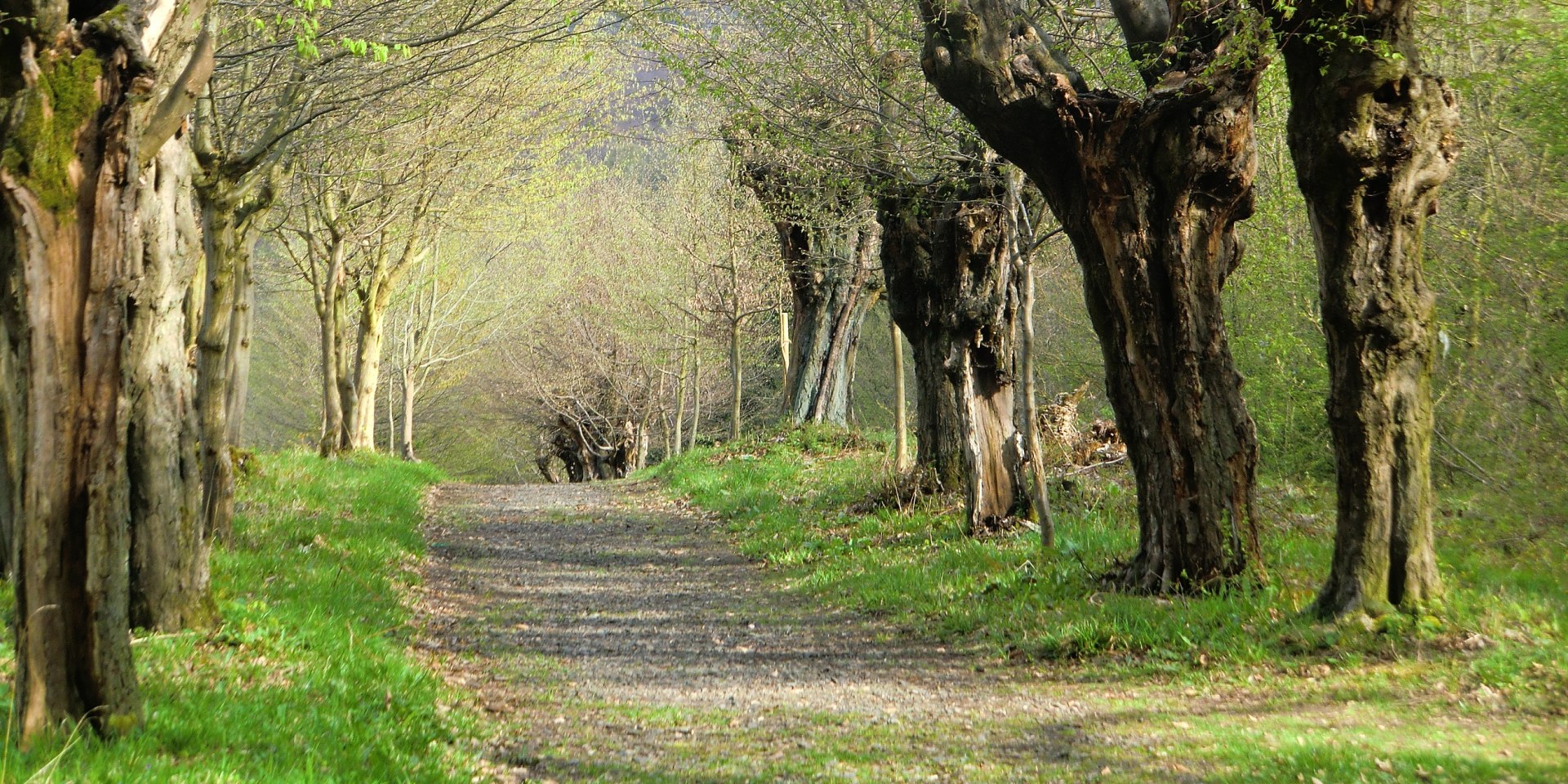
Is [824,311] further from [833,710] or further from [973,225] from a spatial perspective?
[833,710]

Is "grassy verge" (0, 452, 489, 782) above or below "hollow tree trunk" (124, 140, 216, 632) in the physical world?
below

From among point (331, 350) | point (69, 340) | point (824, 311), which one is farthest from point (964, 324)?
point (331, 350)

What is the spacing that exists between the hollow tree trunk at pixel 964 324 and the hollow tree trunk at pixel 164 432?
746 cm

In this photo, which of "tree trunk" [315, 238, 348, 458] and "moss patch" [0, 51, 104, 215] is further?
"tree trunk" [315, 238, 348, 458]

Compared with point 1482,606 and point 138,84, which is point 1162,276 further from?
point 138,84

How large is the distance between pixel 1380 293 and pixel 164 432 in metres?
7.73

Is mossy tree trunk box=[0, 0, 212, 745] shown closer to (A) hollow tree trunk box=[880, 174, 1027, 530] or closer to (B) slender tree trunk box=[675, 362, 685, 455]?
(A) hollow tree trunk box=[880, 174, 1027, 530]

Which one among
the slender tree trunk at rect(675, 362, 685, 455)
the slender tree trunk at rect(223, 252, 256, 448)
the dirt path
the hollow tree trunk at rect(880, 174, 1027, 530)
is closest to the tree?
the hollow tree trunk at rect(880, 174, 1027, 530)

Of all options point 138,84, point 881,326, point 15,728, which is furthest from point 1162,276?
point 881,326

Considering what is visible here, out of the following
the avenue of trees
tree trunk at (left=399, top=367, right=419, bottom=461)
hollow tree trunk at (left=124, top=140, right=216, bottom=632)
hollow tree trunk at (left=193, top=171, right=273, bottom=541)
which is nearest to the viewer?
the avenue of trees

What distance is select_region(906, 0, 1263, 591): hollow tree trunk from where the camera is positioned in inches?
341

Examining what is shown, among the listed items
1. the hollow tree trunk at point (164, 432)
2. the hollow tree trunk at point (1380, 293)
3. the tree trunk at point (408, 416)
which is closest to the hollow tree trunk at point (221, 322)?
the hollow tree trunk at point (164, 432)

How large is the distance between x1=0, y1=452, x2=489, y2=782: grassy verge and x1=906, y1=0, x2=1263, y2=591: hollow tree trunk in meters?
5.39

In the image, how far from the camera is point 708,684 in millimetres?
8242
